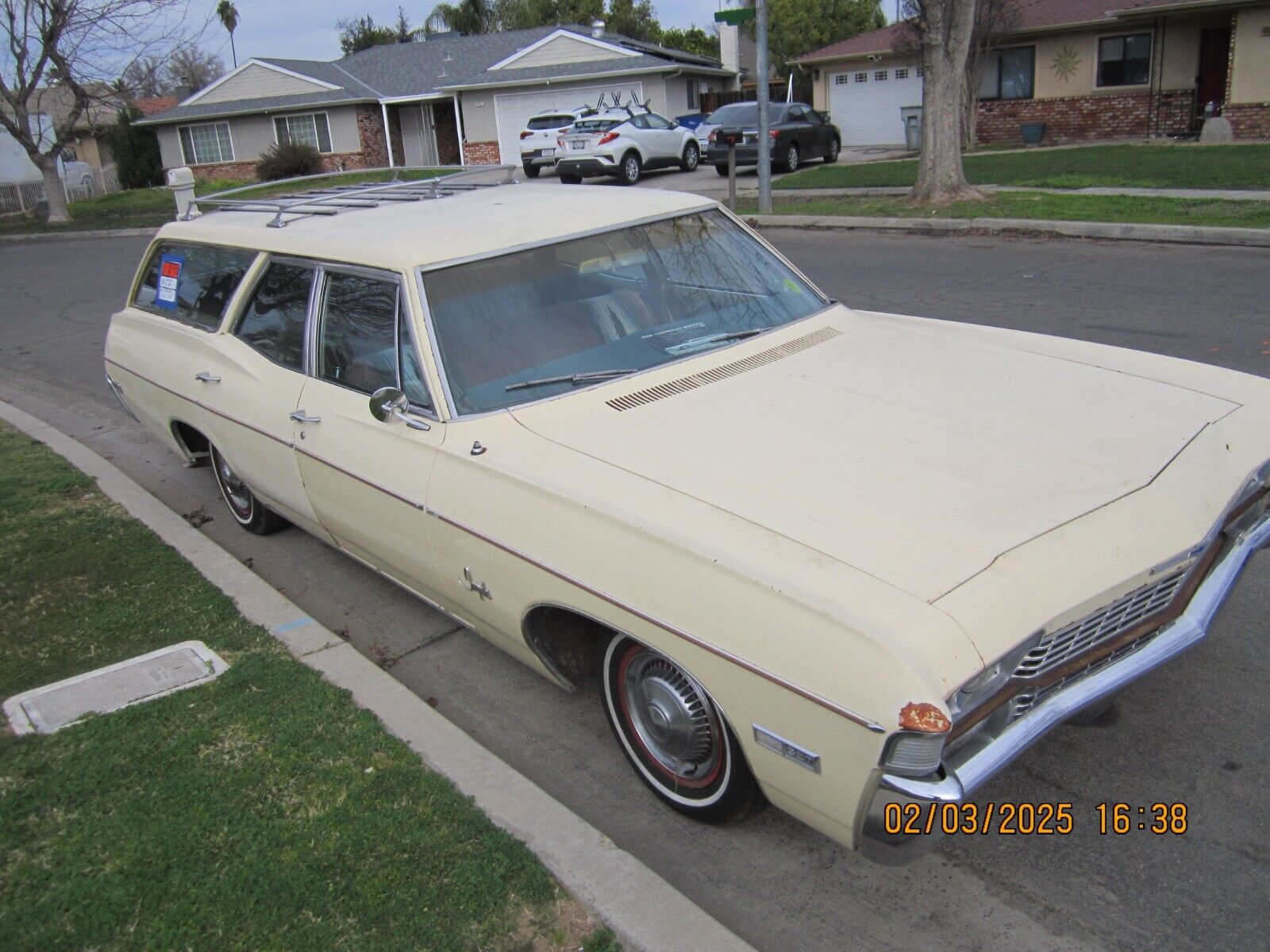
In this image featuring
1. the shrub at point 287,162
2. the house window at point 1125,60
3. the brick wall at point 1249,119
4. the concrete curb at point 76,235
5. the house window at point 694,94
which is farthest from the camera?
the house window at point 694,94

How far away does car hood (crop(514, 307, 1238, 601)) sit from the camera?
105 inches

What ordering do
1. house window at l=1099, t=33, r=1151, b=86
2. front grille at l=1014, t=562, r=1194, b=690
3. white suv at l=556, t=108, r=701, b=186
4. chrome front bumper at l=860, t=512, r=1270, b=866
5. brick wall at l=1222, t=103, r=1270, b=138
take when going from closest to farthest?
chrome front bumper at l=860, t=512, r=1270, b=866
front grille at l=1014, t=562, r=1194, b=690
brick wall at l=1222, t=103, r=1270, b=138
white suv at l=556, t=108, r=701, b=186
house window at l=1099, t=33, r=1151, b=86

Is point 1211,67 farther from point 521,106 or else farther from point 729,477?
point 729,477

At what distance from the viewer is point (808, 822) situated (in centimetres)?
260

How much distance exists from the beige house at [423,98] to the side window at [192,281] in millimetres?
31124

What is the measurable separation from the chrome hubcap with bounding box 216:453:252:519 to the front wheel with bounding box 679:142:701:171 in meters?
22.6

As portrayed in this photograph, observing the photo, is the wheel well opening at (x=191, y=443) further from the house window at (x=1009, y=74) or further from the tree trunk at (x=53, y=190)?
the tree trunk at (x=53, y=190)

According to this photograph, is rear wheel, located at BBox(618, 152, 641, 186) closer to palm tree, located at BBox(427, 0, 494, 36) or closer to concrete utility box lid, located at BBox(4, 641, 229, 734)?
concrete utility box lid, located at BBox(4, 641, 229, 734)

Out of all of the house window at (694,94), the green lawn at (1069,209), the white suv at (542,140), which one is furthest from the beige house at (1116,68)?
the green lawn at (1069,209)

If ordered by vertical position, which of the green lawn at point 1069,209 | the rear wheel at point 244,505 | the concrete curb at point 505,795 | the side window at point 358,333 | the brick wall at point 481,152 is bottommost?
the concrete curb at point 505,795

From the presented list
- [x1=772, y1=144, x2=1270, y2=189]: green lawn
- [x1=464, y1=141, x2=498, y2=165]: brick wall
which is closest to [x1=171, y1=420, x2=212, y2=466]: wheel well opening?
[x1=772, y1=144, x2=1270, y2=189]: green lawn

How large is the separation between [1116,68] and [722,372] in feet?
87.6

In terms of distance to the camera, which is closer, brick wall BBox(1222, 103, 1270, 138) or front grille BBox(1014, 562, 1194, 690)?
front grille BBox(1014, 562, 1194, 690)

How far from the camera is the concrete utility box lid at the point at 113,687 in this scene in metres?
3.74
